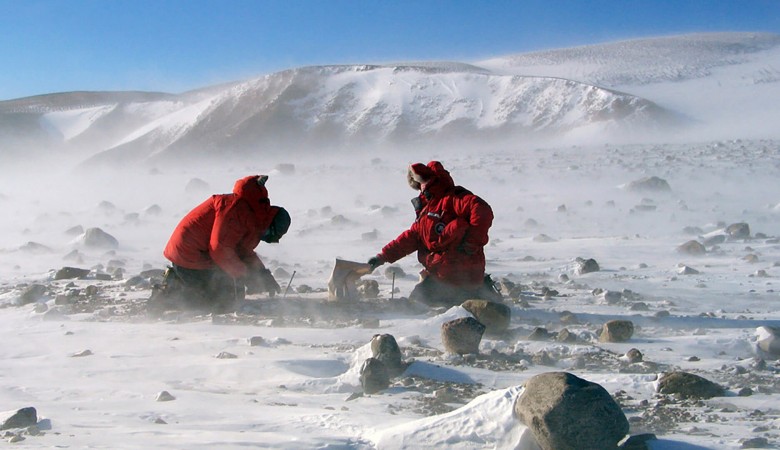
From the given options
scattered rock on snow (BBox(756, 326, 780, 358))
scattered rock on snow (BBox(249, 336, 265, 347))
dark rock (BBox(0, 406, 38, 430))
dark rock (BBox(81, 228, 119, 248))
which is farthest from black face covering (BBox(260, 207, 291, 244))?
dark rock (BBox(81, 228, 119, 248))

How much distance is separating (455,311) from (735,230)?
235 inches

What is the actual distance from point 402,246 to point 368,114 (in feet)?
88.7

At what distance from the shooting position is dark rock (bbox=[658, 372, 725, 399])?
13.7 feet

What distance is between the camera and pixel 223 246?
6.46 m

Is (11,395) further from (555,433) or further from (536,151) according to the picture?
(536,151)

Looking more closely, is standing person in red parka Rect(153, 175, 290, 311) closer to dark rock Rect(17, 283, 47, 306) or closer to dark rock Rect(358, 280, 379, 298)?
dark rock Rect(358, 280, 379, 298)

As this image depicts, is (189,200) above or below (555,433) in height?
above

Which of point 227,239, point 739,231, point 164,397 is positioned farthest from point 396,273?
point 739,231

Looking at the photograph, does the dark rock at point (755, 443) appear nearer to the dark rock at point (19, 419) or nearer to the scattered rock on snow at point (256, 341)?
the dark rock at point (19, 419)

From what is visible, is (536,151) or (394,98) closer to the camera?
(536,151)

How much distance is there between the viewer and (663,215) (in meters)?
12.8

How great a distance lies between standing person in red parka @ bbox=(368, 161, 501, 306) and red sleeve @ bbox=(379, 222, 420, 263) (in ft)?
0.04

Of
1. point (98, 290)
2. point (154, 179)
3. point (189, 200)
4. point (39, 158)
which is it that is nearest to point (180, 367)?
point (98, 290)

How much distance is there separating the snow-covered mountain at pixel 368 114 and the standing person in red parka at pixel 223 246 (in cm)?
2316
